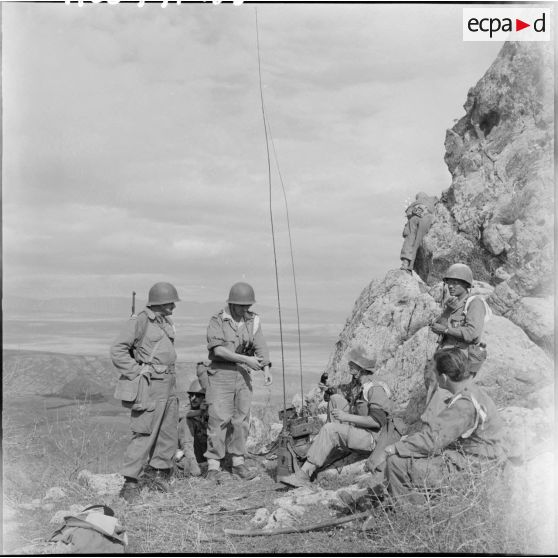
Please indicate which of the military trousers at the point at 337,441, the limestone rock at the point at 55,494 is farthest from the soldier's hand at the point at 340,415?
the limestone rock at the point at 55,494

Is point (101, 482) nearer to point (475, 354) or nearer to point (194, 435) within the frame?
point (194, 435)

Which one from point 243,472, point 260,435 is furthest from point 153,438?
point 260,435

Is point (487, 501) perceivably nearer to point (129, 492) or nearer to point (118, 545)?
point (118, 545)

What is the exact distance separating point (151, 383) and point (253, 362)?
1240 millimetres

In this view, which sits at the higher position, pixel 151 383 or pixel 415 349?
pixel 415 349

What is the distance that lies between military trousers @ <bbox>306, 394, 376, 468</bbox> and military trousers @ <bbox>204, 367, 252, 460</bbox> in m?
1.07

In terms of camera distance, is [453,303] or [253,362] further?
[253,362]

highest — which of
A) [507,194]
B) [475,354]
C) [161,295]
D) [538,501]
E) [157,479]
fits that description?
[507,194]

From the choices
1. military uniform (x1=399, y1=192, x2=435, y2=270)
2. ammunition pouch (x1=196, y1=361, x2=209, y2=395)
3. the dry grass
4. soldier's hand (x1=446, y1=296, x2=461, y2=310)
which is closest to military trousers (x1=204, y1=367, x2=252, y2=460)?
the dry grass

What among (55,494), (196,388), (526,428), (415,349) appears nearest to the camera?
(526,428)

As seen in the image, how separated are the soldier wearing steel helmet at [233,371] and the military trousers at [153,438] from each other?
61cm

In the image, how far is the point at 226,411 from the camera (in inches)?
330

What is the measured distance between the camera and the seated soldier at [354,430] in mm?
7531

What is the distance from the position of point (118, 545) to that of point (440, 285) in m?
6.20
